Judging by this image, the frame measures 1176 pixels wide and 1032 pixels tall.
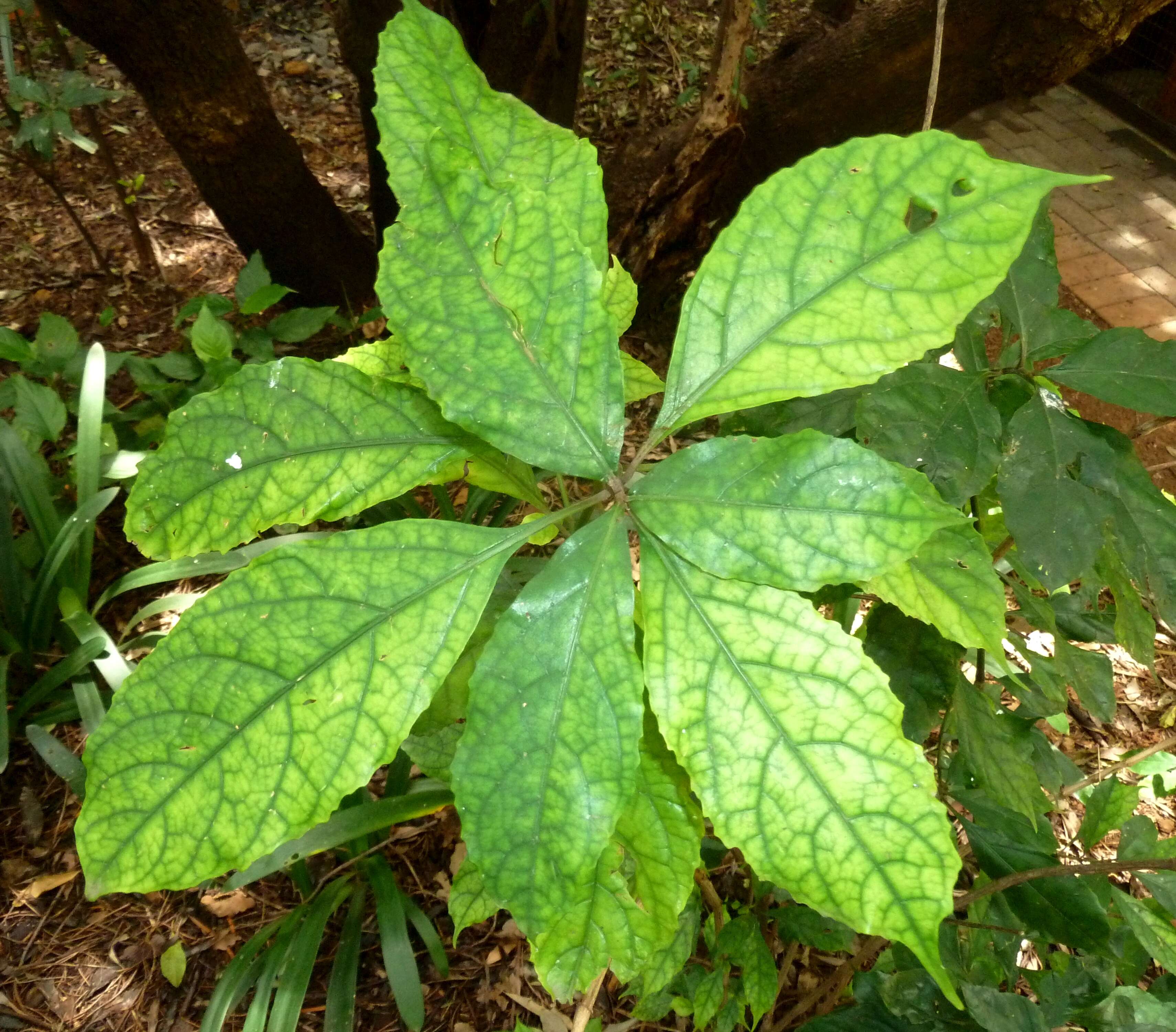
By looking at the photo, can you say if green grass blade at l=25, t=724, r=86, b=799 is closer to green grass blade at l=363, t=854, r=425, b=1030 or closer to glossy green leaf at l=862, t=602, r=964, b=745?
green grass blade at l=363, t=854, r=425, b=1030

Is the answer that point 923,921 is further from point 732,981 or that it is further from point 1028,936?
point 732,981

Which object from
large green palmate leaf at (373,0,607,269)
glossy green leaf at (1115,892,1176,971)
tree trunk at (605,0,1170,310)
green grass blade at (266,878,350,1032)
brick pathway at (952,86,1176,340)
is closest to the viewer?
large green palmate leaf at (373,0,607,269)

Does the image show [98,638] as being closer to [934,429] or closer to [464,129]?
[464,129]

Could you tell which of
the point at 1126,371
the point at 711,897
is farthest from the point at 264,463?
the point at 711,897

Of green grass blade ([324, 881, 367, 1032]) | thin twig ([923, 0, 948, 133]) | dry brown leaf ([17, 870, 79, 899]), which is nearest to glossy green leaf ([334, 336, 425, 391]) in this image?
thin twig ([923, 0, 948, 133])

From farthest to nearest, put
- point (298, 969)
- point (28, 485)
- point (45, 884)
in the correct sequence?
point (28, 485), point (45, 884), point (298, 969)
